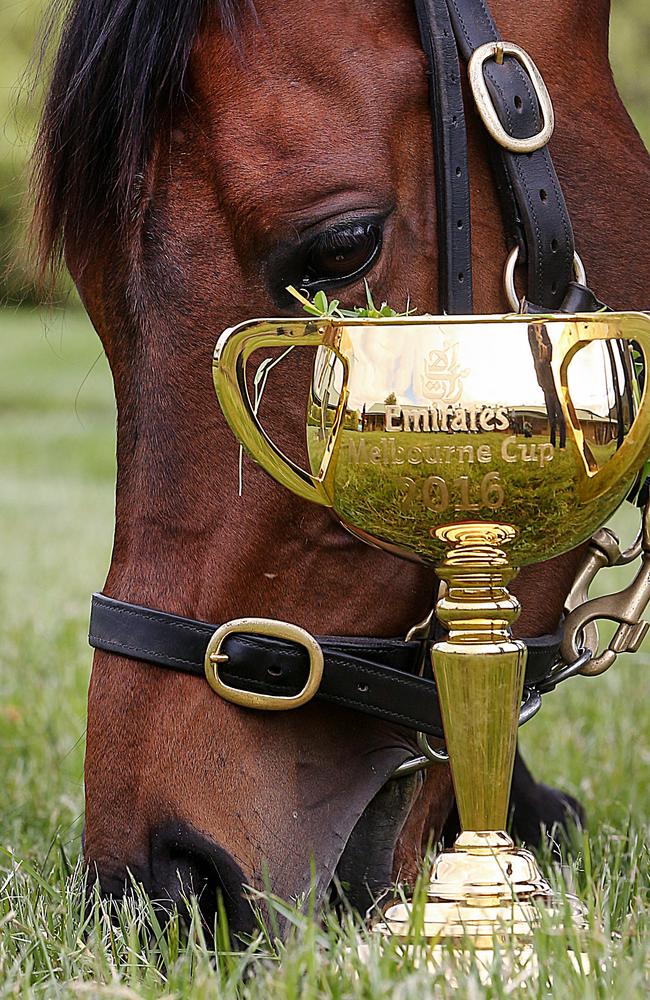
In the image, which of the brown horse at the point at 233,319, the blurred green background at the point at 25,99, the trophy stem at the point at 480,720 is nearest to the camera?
the trophy stem at the point at 480,720

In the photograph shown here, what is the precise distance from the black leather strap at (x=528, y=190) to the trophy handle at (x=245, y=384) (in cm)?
31

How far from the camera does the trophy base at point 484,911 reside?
1.11 meters

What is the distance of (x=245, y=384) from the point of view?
129cm

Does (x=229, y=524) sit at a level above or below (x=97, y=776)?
above

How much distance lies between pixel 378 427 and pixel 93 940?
58 cm

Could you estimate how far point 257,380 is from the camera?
1354 millimetres

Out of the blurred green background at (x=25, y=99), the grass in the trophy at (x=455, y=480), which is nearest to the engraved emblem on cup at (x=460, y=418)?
the grass in the trophy at (x=455, y=480)

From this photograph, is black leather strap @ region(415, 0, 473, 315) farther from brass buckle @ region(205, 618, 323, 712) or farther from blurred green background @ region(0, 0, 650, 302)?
blurred green background @ region(0, 0, 650, 302)

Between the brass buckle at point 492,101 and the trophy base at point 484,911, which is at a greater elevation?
the brass buckle at point 492,101

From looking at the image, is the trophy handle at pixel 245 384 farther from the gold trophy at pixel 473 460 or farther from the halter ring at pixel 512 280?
the halter ring at pixel 512 280

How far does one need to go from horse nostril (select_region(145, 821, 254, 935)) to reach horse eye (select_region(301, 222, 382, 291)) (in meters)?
0.60

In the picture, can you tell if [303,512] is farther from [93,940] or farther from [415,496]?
[93,940]

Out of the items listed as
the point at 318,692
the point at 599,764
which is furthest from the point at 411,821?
the point at 599,764

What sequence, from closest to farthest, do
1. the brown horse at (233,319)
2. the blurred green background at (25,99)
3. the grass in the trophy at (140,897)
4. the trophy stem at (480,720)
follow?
the grass in the trophy at (140,897)
the trophy stem at (480,720)
the brown horse at (233,319)
the blurred green background at (25,99)
